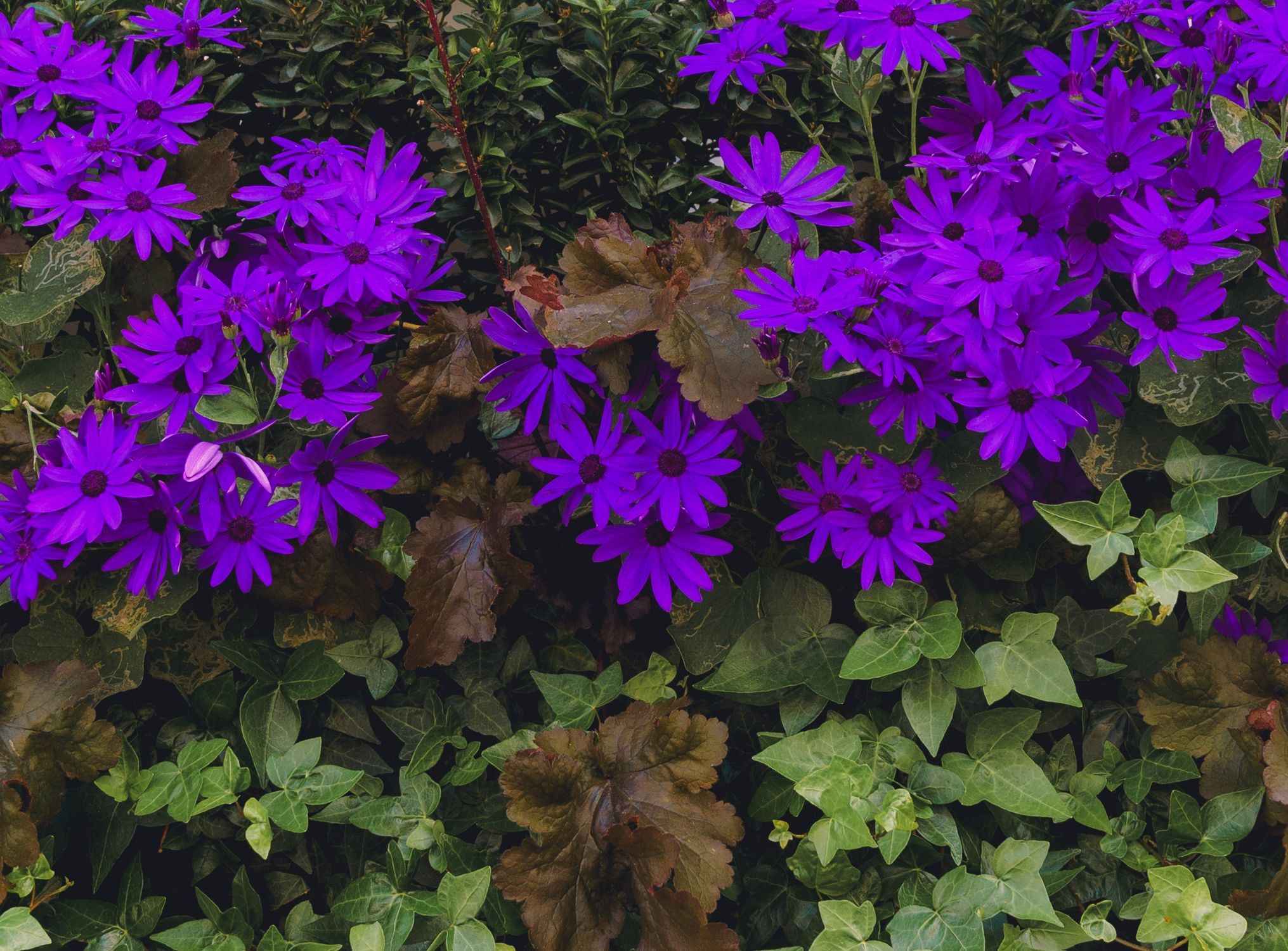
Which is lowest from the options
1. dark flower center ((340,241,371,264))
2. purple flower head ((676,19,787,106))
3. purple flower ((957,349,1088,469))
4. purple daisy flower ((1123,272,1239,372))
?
dark flower center ((340,241,371,264))

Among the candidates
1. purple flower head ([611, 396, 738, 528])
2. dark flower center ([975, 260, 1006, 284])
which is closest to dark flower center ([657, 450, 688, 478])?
purple flower head ([611, 396, 738, 528])

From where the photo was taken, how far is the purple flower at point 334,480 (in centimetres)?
147

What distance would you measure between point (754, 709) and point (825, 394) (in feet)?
1.53

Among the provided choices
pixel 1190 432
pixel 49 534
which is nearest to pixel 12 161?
pixel 49 534

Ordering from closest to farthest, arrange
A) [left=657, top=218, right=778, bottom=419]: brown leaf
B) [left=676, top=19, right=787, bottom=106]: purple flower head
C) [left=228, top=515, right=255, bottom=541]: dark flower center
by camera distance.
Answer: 1. [left=657, top=218, right=778, bottom=419]: brown leaf
2. [left=228, top=515, right=255, bottom=541]: dark flower center
3. [left=676, top=19, right=787, bottom=106]: purple flower head

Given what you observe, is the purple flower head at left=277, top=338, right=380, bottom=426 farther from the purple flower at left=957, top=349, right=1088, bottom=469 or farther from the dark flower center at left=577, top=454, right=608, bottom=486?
the purple flower at left=957, top=349, right=1088, bottom=469

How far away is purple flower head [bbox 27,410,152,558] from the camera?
1.38m

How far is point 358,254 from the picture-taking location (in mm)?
1560

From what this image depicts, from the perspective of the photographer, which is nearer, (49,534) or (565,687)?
(49,534)

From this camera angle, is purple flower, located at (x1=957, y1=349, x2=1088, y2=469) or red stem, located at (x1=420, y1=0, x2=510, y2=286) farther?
red stem, located at (x1=420, y1=0, x2=510, y2=286)

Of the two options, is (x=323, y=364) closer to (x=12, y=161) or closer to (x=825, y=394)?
(x=12, y=161)

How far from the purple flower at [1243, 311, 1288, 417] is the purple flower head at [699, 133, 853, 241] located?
20.5 inches

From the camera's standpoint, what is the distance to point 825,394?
5.17 ft

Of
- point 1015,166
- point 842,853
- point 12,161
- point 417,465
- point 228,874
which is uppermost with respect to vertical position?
point 1015,166
